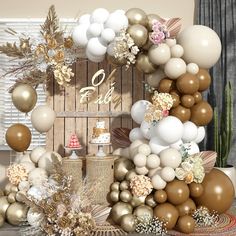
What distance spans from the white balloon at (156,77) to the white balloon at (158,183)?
0.86 m

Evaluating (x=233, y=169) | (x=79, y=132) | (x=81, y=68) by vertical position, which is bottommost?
(x=233, y=169)

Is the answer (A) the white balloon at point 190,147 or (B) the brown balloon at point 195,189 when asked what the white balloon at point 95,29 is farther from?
(B) the brown balloon at point 195,189

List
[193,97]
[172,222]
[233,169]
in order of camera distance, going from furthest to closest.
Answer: [233,169] < [193,97] < [172,222]

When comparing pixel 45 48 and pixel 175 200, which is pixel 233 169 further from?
pixel 45 48

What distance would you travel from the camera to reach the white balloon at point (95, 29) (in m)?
3.44

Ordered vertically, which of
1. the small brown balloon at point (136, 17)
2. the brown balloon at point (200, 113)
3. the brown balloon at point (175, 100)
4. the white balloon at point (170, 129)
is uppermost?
the small brown balloon at point (136, 17)

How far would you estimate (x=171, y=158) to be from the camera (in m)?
3.15

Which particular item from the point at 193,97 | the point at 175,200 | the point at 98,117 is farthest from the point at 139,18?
the point at 175,200

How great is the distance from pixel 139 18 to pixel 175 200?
1.55m

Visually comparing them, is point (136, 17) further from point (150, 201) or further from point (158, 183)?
point (150, 201)

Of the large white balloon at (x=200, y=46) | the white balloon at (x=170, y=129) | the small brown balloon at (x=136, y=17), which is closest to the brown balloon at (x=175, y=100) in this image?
the white balloon at (x=170, y=129)

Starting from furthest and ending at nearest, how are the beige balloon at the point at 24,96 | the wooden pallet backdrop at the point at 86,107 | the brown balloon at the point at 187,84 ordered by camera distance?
the wooden pallet backdrop at the point at 86,107 → the beige balloon at the point at 24,96 → the brown balloon at the point at 187,84

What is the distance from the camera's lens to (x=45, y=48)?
364cm

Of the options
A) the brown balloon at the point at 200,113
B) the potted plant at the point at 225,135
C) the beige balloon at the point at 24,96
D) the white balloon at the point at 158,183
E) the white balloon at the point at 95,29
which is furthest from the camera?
the potted plant at the point at 225,135
